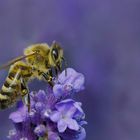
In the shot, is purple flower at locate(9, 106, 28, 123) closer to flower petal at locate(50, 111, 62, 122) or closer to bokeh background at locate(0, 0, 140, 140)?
flower petal at locate(50, 111, 62, 122)

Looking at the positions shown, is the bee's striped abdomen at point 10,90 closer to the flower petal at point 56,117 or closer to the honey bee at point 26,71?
the honey bee at point 26,71

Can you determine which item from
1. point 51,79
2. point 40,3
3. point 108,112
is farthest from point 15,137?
point 40,3

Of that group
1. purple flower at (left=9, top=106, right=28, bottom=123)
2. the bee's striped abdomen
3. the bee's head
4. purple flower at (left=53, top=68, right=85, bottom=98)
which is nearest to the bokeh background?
the bee's head

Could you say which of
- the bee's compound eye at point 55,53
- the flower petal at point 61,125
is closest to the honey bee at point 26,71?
the bee's compound eye at point 55,53

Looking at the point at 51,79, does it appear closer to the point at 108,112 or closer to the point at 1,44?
the point at 108,112

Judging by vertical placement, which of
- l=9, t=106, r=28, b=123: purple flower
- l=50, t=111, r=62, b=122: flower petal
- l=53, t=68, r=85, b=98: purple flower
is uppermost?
l=53, t=68, r=85, b=98: purple flower

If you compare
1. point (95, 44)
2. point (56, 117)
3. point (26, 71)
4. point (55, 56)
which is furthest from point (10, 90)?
point (95, 44)
